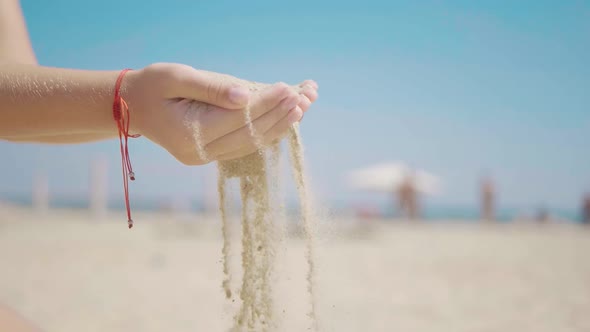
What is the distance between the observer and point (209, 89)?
62.3 inches

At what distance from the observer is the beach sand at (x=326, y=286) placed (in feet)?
14.0

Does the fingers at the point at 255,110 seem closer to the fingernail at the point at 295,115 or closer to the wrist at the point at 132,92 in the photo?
the fingernail at the point at 295,115

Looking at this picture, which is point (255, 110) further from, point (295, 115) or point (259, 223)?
point (259, 223)

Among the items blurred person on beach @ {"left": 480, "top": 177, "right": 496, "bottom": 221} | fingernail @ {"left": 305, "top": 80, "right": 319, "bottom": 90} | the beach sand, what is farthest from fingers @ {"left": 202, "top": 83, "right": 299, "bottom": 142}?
blurred person on beach @ {"left": 480, "top": 177, "right": 496, "bottom": 221}

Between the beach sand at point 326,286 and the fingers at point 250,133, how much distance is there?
20.6 inches

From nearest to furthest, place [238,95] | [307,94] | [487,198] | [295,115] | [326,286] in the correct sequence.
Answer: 1. [238,95]
2. [295,115]
3. [307,94]
4. [326,286]
5. [487,198]

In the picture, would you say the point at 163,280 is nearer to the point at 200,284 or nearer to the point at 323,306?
the point at 200,284

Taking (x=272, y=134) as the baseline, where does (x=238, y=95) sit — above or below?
above

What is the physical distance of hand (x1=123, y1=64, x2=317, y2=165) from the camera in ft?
5.20

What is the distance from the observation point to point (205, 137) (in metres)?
1.64

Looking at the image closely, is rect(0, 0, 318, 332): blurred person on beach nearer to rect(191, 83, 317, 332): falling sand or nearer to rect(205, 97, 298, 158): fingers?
rect(205, 97, 298, 158): fingers

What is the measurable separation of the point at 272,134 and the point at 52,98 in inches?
29.6

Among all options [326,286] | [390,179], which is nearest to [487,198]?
[390,179]

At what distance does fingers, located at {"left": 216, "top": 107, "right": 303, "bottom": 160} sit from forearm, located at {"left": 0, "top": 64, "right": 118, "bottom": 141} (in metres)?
0.46
